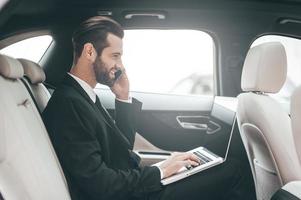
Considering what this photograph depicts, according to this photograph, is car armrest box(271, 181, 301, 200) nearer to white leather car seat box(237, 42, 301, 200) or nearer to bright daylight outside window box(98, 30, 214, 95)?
white leather car seat box(237, 42, 301, 200)

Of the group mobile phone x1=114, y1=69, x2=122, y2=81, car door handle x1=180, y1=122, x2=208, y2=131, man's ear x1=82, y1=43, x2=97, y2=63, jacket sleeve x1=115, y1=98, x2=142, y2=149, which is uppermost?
man's ear x1=82, y1=43, x2=97, y2=63

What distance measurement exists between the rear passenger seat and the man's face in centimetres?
33

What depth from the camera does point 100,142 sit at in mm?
1462

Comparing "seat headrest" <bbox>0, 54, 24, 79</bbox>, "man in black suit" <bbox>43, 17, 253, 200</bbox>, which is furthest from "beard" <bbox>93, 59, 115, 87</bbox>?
"seat headrest" <bbox>0, 54, 24, 79</bbox>

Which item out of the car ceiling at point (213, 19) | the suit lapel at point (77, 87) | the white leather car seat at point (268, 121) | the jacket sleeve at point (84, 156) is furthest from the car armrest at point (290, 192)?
the car ceiling at point (213, 19)

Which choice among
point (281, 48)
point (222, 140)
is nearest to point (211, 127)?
point (222, 140)

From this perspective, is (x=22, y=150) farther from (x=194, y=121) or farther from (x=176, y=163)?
(x=194, y=121)

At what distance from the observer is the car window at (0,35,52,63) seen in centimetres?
202

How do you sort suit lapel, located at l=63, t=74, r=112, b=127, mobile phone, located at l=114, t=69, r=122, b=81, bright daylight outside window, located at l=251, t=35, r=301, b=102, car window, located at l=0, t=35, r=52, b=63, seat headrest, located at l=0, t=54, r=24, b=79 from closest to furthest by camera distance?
1. seat headrest, located at l=0, t=54, r=24, b=79
2. suit lapel, located at l=63, t=74, r=112, b=127
3. mobile phone, located at l=114, t=69, r=122, b=81
4. car window, located at l=0, t=35, r=52, b=63
5. bright daylight outside window, located at l=251, t=35, r=301, b=102

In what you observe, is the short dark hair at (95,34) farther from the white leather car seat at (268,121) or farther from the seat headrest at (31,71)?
the white leather car seat at (268,121)

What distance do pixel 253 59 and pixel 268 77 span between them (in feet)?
0.31

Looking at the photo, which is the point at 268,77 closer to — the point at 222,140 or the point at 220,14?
the point at 222,140

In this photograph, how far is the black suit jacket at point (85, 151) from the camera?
4.44ft

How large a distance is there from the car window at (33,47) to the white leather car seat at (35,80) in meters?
0.43
